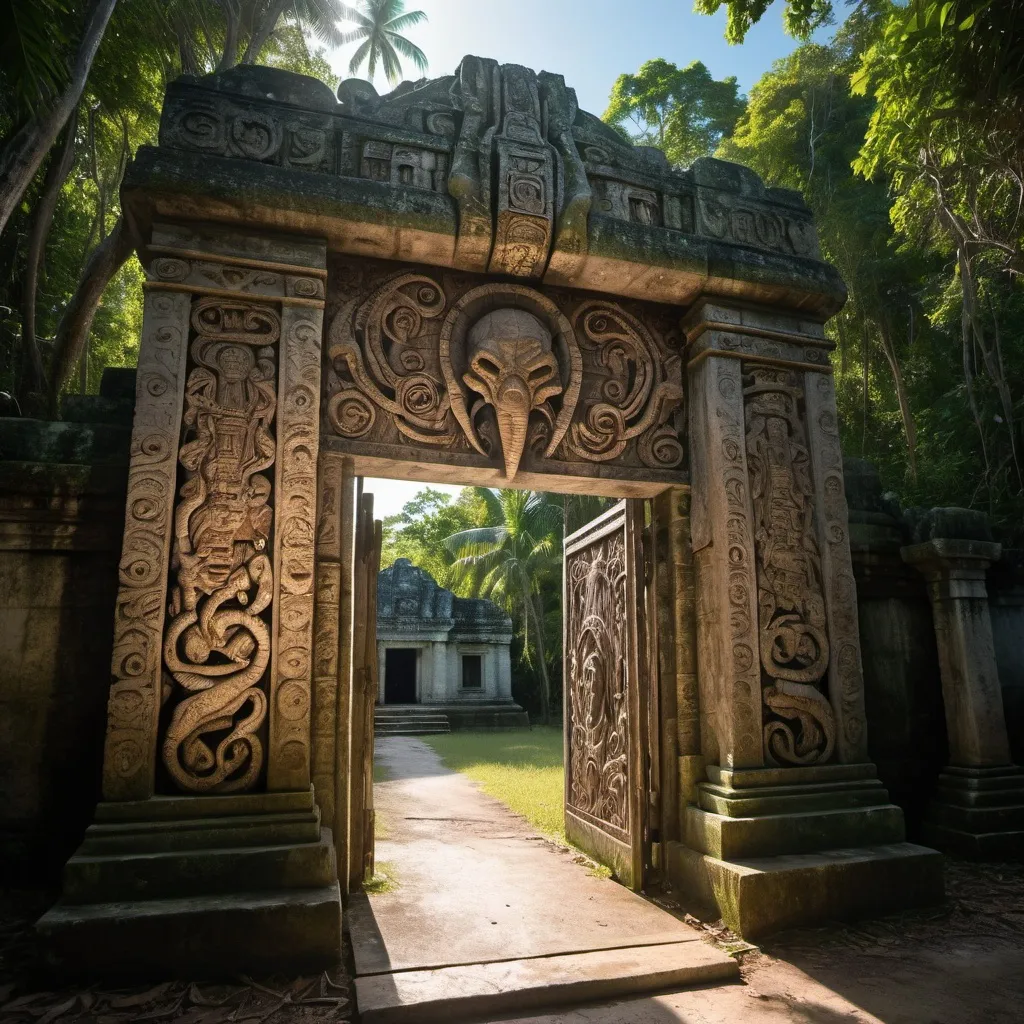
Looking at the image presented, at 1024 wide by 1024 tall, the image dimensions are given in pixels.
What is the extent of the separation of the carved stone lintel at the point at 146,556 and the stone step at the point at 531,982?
1397 mm

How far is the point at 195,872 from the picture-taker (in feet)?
10.0

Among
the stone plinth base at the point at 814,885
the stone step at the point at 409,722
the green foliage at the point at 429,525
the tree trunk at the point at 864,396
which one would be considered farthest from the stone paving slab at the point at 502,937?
the green foliage at the point at 429,525

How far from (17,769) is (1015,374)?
12.3 m

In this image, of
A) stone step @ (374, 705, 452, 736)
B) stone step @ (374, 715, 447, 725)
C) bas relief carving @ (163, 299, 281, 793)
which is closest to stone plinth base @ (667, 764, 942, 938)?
bas relief carving @ (163, 299, 281, 793)

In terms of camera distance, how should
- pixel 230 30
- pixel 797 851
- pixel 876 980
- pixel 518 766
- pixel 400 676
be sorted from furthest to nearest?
pixel 400 676
pixel 518 766
pixel 230 30
pixel 797 851
pixel 876 980

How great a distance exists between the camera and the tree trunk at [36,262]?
7184 millimetres

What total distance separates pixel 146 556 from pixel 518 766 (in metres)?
8.39

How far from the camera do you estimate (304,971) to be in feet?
9.79

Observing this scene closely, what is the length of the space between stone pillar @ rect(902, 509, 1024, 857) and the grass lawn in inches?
115

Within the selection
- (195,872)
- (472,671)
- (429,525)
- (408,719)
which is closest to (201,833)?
(195,872)

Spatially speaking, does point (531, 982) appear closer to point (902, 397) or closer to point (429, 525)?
point (902, 397)

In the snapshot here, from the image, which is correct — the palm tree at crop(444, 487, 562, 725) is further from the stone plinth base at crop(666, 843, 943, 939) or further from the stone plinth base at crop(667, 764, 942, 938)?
the stone plinth base at crop(666, 843, 943, 939)

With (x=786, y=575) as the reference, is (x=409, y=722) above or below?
below

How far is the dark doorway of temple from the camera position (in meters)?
24.2
